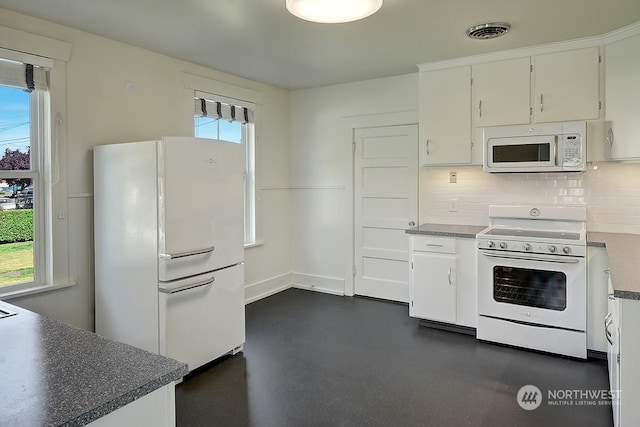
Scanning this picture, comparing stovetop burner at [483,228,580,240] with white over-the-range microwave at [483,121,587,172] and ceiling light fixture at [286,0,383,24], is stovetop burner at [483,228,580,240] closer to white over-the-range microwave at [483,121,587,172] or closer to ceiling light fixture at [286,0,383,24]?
white over-the-range microwave at [483,121,587,172]

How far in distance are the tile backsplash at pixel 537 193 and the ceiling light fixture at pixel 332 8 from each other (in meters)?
2.40

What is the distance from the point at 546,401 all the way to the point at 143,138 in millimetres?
3531

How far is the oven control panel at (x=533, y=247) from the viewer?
308 cm

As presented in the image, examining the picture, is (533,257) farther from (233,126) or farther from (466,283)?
(233,126)

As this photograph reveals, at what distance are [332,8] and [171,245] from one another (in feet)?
5.66

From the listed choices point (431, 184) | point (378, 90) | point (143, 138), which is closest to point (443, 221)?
Result: point (431, 184)

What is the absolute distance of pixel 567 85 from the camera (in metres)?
3.45

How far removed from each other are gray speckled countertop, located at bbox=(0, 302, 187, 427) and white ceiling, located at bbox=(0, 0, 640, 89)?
6.82 feet

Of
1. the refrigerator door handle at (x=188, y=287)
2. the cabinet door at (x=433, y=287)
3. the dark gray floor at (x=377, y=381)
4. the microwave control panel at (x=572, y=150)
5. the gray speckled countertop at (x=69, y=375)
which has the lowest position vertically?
the dark gray floor at (x=377, y=381)

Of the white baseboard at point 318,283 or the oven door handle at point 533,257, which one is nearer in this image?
the oven door handle at point 533,257

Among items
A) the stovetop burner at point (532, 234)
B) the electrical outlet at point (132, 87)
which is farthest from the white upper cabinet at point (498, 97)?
the electrical outlet at point (132, 87)

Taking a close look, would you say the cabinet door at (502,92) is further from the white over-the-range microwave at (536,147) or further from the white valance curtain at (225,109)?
the white valance curtain at (225,109)

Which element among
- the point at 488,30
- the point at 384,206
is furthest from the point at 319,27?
the point at 384,206

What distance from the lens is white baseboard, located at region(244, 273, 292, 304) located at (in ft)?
15.4
